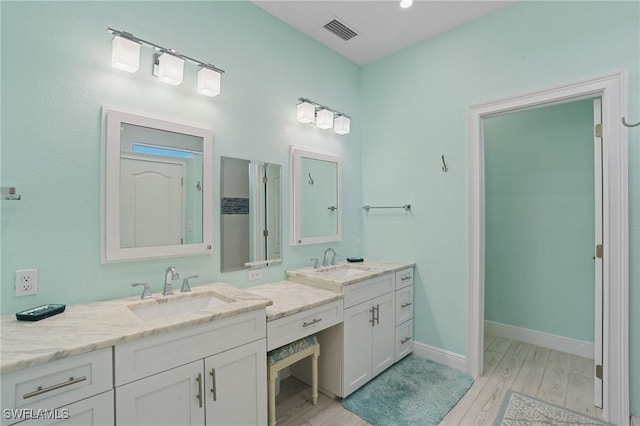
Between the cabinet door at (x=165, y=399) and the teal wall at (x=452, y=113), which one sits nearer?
the cabinet door at (x=165, y=399)

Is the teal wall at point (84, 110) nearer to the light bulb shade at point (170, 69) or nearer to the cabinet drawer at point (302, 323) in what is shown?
the light bulb shade at point (170, 69)

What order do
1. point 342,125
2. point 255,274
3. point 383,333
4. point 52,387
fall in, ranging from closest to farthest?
point 52,387 → point 255,274 → point 383,333 → point 342,125

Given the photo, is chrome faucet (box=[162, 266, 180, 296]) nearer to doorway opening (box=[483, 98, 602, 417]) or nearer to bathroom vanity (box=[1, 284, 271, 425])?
bathroom vanity (box=[1, 284, 271, 425])

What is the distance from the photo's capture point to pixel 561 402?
2.15 m

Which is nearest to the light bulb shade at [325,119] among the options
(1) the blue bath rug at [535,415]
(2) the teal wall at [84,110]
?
(2) the teal wall at [84,110]

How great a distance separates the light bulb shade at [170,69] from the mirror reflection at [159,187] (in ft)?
1.00

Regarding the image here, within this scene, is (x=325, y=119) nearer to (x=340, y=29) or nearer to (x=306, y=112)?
(x=306, y=112)

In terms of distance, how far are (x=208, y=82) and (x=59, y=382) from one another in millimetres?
1700

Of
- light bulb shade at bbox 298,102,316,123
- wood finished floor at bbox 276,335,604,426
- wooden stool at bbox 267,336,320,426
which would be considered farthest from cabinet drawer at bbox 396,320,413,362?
light bulb shade at bbox 298,102,316,123

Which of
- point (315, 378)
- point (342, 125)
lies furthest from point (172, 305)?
point (342, 125)

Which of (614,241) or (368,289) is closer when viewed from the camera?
(614,241)

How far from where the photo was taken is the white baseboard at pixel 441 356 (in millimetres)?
2578

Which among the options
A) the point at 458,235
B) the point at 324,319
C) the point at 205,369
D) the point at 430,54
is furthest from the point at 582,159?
the point at 205,369

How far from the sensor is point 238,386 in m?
1.54
